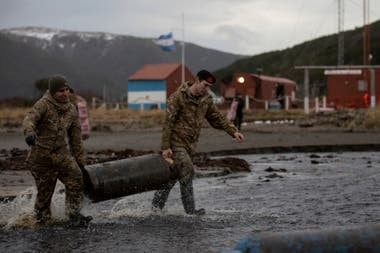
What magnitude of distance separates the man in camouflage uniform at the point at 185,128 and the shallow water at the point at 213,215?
40 centimetres

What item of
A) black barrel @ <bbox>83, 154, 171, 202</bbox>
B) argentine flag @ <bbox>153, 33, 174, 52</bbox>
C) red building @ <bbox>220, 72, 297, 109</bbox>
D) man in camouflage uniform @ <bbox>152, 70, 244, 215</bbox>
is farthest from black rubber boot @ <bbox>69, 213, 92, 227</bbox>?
argentine flag @ <bbox>153, 33, 174, 52</bbox>

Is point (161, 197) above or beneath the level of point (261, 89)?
beneath

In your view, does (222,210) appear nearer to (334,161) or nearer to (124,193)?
(124,193)

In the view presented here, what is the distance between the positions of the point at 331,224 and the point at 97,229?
2.64 meters

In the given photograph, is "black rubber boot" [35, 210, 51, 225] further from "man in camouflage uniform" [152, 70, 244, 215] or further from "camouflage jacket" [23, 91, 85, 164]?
"man in camouflage uniform" [152, 70, 244, 215]

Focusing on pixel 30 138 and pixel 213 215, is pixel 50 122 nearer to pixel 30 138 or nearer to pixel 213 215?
pixel 30 138

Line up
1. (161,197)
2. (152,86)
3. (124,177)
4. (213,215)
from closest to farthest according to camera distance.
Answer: (124,177)
(213,215)
(161,197)
(152,86)

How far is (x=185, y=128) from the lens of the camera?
9602 millimetres

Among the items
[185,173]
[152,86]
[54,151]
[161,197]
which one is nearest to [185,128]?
[185,173]

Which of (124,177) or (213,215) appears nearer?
(124,177)

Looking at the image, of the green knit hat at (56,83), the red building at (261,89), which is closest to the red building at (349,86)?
the red building at (261,89)

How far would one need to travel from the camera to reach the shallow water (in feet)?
25.0

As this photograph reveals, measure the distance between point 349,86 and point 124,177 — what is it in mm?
40288

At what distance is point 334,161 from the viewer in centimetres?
1841
